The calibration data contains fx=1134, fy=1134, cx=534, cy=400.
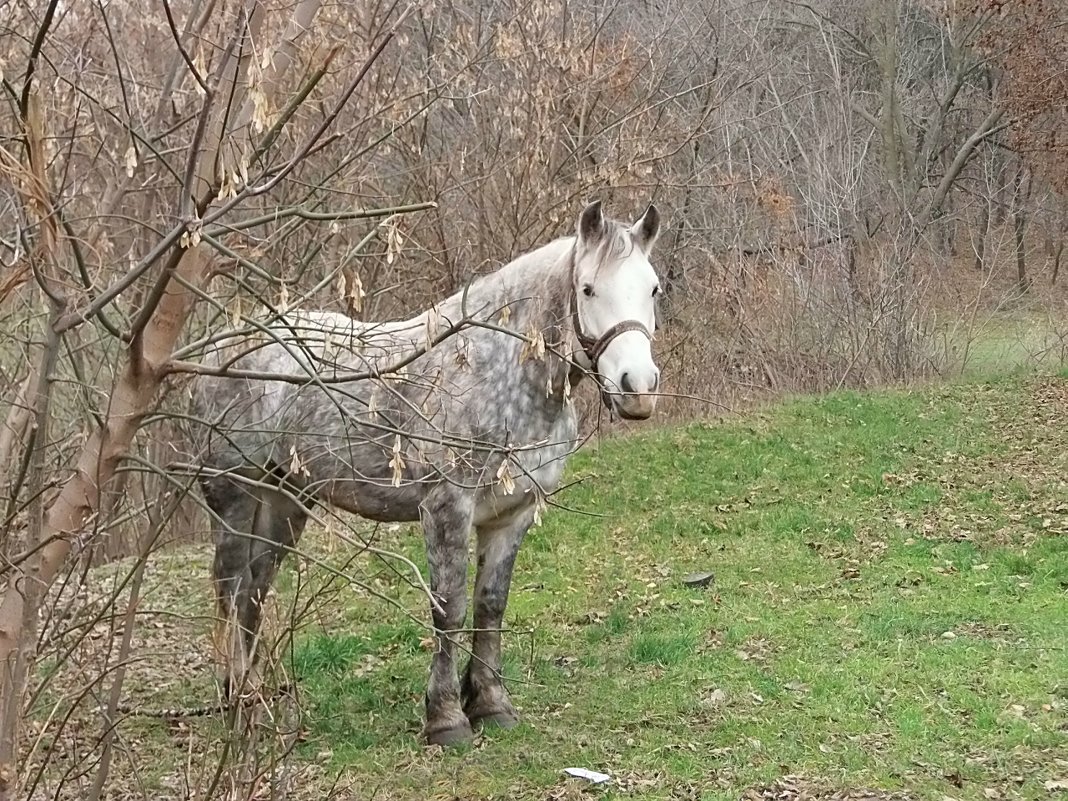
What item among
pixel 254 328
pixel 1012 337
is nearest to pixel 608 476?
pixel 254 328

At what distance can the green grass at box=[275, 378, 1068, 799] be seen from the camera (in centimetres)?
477

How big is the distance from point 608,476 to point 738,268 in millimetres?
5127

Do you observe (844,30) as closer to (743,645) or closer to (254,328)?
(743,645)

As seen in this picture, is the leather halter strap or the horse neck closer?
the leather halter strap

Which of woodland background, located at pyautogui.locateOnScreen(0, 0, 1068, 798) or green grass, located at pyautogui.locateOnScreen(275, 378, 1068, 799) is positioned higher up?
woodland background, located at pyautogui.locateOnScreen(0, 0, 1068, 798)

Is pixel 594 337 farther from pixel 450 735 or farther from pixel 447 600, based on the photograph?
pixel 450 735

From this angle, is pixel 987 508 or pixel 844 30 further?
pixel 844 30

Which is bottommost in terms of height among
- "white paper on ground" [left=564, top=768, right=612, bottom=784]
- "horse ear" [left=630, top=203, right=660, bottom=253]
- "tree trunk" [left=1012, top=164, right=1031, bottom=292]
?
"white paper on ground" [left=564, top=768, right=612, bottom=784]

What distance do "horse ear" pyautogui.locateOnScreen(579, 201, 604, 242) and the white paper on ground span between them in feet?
7.29

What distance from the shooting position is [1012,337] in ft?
53.5

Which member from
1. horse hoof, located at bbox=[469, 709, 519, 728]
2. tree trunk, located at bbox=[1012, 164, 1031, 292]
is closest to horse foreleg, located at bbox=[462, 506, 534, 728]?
horse hoof, located at bbox=[469, 709, 519, 728]

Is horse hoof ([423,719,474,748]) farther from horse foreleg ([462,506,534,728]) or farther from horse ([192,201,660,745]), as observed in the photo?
horse foreleg ([462,506,534,728])

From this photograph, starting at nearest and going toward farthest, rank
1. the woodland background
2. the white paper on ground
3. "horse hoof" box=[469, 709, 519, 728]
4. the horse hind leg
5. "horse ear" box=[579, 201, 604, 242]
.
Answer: the woodland background → the white paper on ground → "horse ear" box=[579, 201, 604, 242] → "horse hoof" box=[469, 709, 519, 728] → the horse hind leg

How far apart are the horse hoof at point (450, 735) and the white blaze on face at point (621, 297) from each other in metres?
1.62
